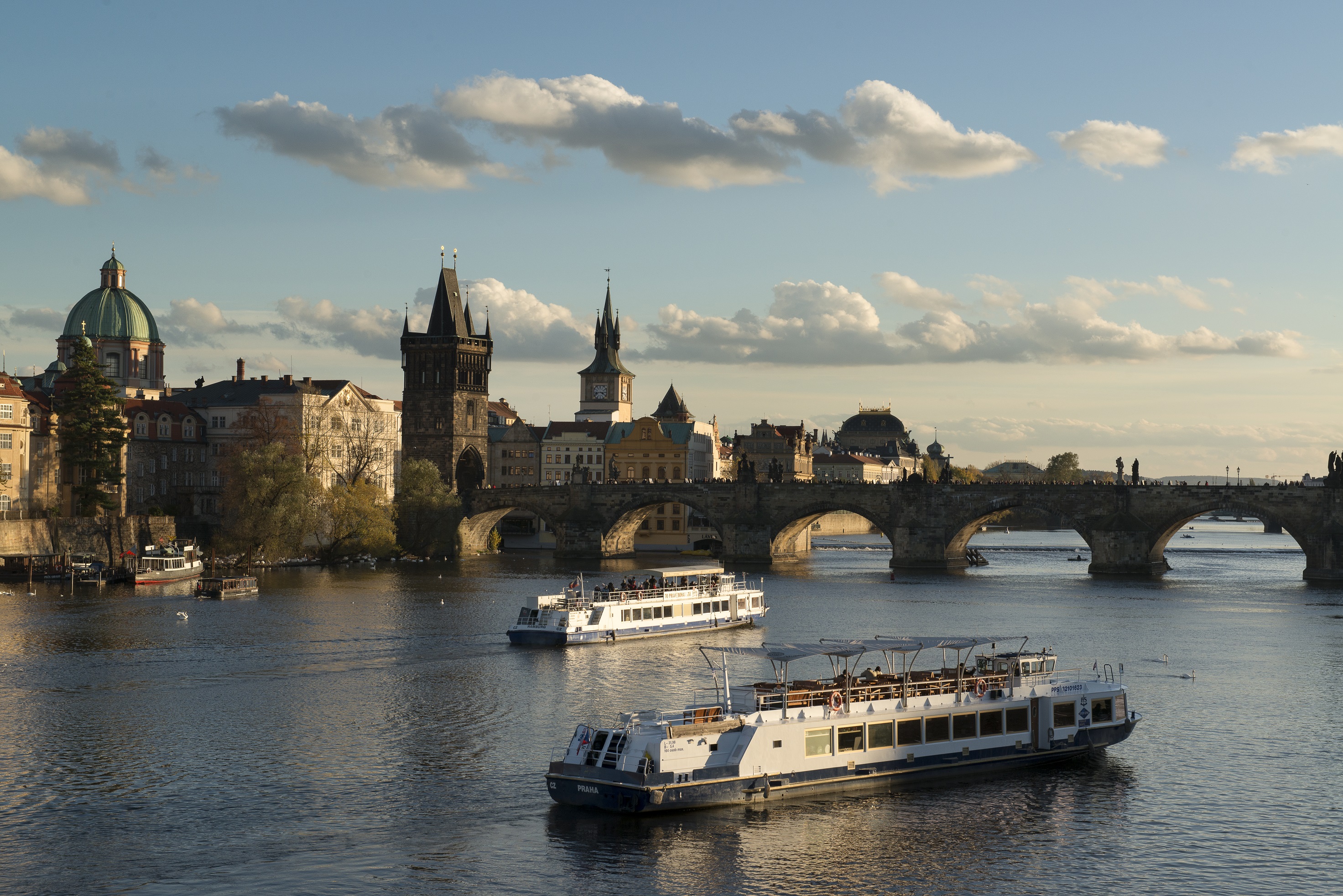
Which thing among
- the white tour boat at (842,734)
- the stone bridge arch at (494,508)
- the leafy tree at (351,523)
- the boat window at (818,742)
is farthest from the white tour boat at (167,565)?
the boat window at (818,742)

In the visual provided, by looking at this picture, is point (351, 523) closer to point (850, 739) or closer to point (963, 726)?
point (963, 726)

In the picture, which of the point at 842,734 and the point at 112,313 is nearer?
the point at 842,734

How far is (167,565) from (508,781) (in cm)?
8212

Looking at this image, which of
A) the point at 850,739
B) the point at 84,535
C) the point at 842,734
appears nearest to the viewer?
the point at 842,734

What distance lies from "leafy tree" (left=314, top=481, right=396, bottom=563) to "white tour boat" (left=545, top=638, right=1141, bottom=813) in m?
89.8

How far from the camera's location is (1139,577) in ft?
428

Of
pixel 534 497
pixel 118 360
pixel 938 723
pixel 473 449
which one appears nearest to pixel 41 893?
pixel 938 723

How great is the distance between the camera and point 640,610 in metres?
87.4

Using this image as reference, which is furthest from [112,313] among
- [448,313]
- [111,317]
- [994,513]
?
[994,513]

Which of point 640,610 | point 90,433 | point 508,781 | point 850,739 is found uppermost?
point 90,433

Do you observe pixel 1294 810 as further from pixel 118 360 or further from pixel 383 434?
pixel 118 360

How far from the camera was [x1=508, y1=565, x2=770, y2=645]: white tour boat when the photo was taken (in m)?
81.8

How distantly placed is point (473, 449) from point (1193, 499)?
94860 mm

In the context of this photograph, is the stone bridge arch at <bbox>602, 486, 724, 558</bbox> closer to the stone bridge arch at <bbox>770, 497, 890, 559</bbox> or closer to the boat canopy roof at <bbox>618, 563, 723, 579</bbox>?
the stone bridge arch at <bbox>770, 497, 890, 559</bbox>
